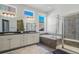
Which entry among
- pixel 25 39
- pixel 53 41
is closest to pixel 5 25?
pixel 25 39

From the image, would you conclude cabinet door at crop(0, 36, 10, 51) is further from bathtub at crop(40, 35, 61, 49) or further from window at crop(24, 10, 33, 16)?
bathtub at crop(40, 35, 61, 49)

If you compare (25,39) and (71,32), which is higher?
(71,32)

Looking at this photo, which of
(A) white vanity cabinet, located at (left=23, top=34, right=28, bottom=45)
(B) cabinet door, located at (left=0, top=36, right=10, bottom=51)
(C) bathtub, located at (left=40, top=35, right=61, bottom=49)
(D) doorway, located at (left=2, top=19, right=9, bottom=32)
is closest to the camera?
(B) cabinet door, located at (left=0, top=36, right=10, bottom=51)

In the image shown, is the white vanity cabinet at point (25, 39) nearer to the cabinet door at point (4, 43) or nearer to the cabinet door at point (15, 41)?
the cabinet door at point (15, 41)

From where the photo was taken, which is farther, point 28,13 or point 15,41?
point 28,13

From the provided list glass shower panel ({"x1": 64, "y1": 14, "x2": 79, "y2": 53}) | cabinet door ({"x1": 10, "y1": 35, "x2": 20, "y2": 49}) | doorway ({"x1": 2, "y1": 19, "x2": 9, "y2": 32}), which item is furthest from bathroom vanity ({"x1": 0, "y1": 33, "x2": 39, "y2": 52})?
glass shower panel ({"x1": 64, "y1": 14, "x2": 79, "y2": 53})

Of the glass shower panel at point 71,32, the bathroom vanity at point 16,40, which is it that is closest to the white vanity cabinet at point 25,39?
the bathroom vanity at point 16,40

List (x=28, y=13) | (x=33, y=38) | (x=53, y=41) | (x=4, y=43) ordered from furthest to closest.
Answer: (x=33, y=38) < (x=28, y=13) < (x=53, y=41) < (x=4, y=43)

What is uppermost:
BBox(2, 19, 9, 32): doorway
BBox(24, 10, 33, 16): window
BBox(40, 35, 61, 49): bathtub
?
BBox(24, 10, 33, 16): window

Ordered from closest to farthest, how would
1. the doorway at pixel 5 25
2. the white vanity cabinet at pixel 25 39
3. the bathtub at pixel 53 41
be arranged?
the bathtub at pixel 53 41, the doorway at pixel 5 25, the white vanity cabinet at pixel 25 39

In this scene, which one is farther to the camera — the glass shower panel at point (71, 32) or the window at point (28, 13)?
the window at point (28, 13)

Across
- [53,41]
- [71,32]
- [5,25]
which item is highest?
[5,25]

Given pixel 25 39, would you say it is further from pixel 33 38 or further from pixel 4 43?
pixel 4 43
